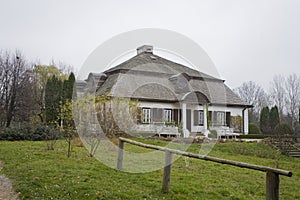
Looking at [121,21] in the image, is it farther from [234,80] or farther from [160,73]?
[234,80]

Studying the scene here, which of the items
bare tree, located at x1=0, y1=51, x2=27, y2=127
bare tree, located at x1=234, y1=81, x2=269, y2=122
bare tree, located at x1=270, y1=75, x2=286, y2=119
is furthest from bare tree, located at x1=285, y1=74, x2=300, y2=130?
bare tree, located at x1=0, y1=51, x2=27, y2=127

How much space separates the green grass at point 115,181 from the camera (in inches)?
247

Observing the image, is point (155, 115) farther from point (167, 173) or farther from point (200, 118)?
point (167, 173)

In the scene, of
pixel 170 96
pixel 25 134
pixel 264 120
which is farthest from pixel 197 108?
pixel 25 134

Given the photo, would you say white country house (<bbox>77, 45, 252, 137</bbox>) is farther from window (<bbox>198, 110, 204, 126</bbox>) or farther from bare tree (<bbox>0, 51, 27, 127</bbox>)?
bare tree (<bbox>0, 51, 27, 127</bbox>)

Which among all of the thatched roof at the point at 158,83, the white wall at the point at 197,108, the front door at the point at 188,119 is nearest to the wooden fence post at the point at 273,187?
the thatched roof at the point at 158,83

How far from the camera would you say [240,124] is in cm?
2611

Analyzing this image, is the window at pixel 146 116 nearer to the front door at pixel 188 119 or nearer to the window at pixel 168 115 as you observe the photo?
the window at pixel 168 115

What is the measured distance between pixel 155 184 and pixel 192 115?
16899mm

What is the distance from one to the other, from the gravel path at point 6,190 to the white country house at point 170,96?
13390 millimetres

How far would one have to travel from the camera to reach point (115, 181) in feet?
23.5

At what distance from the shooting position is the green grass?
6273mm

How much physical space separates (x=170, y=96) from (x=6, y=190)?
17.5 m

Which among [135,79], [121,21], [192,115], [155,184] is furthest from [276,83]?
[155,184]
